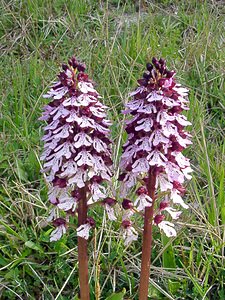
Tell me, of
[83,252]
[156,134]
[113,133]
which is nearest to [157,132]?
[156,134]

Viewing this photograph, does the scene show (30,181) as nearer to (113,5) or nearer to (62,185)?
(62,185)

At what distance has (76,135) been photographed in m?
1.75

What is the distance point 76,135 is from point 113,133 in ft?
5.17

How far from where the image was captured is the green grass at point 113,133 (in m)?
2.58

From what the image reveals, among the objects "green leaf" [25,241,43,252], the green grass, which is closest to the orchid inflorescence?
the green grass

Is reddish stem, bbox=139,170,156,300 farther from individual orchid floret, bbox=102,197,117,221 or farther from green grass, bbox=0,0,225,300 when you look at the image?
green grass, bbox=0,0,225,300

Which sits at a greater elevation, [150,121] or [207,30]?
[150,121]

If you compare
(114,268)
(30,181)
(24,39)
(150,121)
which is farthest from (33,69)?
(150,121)

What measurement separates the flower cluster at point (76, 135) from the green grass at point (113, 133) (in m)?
0.58

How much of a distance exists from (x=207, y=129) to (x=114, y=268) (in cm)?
121

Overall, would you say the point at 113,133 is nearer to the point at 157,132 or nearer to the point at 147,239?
the point at 147,239

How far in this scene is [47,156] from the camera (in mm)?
1840

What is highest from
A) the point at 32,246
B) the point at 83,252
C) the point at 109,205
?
the point at 109,205

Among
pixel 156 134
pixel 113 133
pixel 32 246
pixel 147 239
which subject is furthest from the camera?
pixel 113 133
